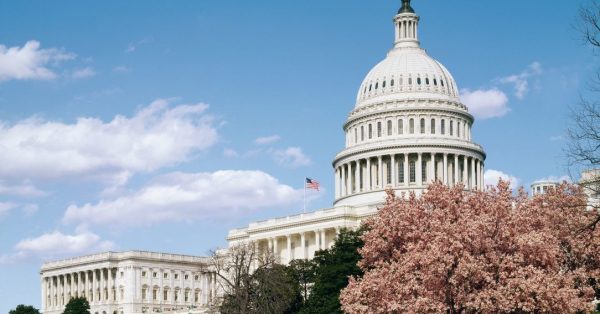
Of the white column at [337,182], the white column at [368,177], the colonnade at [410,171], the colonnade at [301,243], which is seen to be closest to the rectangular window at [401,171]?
the colonnade at [410,171]

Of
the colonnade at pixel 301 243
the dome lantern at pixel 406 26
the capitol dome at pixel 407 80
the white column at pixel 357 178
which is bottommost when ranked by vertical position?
the colonnade at pixel 301 243

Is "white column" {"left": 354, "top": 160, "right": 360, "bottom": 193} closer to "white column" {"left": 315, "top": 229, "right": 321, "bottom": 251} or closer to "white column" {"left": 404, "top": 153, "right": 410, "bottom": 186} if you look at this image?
"white column" {"left": 404, "top": 153, "right": 410, "bottom": 186}

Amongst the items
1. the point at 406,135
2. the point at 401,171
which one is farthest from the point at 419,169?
the point at 406,135

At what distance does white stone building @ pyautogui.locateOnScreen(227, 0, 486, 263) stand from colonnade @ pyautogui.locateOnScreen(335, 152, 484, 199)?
158mm

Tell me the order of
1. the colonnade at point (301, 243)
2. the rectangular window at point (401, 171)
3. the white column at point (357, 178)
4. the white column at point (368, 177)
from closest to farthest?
the colonnade at point (301, 243) → the rectangular window at point (401, 171) → the white column at point (368, 177) → the white column at point (357, 178)

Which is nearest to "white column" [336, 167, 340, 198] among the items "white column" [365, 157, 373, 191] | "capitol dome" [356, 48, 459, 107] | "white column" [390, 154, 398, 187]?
"white column" [365, 157, 373, 191]

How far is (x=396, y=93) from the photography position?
184m

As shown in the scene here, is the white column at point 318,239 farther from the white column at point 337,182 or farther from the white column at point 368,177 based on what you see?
the white column at point 337,182

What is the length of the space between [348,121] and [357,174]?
11.1 meters

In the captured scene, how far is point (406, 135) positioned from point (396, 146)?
3570mm

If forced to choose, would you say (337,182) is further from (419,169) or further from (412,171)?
(419,169)

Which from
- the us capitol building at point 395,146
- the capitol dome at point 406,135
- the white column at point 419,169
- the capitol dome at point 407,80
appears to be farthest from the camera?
the capitol dome at point 407,80

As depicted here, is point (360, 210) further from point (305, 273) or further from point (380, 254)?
point (380, 254)

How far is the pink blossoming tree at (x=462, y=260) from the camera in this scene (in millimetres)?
71000
